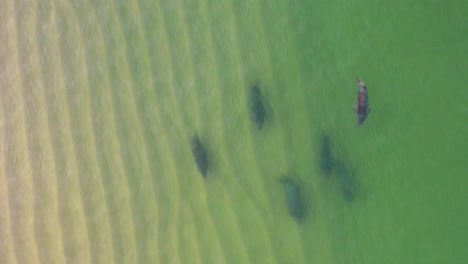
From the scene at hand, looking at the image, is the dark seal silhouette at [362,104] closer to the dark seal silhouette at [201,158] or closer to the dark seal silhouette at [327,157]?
the dark seal silhouette at [327,157]

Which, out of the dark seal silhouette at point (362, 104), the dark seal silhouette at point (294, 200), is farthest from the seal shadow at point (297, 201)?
the dark seal silhouette at point (362, 104)

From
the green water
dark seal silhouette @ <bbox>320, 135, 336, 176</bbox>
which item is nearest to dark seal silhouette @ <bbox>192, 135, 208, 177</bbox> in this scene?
the green water

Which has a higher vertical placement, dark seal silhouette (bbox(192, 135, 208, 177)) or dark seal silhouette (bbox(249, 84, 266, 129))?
dark seal silhouette (bbox(249, 84, 266, 129))

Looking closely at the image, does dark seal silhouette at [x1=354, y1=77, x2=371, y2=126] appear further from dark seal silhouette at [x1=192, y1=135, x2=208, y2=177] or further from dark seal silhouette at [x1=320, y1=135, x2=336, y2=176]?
dark seal silhouette at [x1=192, y1=135, x2=208, y2=177]

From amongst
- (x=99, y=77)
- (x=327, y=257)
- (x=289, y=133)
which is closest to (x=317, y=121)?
(x=289, y=133)

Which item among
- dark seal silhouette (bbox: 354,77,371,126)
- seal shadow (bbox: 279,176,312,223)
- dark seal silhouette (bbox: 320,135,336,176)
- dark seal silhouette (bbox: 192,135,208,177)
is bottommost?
seal shadow (bbox: 279,176,312,223)

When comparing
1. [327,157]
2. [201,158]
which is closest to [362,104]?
[327,157]

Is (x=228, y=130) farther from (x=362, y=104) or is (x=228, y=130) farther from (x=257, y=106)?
(x=362, y=104)
